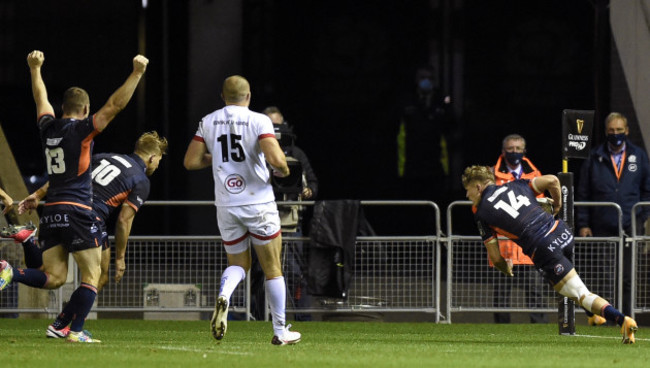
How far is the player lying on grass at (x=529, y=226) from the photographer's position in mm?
12656

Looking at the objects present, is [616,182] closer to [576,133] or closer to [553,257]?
[576,133]

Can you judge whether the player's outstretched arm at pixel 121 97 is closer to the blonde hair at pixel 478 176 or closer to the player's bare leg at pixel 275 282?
the player's bare leg at pixel 275 282

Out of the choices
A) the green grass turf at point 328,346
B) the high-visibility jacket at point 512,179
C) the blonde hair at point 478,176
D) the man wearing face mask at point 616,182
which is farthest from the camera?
the man wearing face mask at point 616,182

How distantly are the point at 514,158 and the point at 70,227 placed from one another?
5.90 metres

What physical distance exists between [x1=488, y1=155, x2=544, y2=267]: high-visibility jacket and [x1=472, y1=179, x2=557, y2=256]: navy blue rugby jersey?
251cm

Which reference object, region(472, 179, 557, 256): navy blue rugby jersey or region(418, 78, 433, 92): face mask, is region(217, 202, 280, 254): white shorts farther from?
region(418, 78, 433, 92): face mask

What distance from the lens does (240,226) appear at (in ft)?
37.2

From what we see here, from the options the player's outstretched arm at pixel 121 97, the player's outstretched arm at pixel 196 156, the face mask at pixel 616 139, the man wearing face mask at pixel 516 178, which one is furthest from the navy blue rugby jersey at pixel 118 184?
the face mask at pixel 616 139

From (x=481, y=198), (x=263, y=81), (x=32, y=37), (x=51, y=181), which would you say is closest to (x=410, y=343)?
(x=481, y=198)

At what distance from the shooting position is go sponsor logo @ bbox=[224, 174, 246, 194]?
36.9 ft

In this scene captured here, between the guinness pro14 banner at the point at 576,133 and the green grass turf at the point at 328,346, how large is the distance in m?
1.74

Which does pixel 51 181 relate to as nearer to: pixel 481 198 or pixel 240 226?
pixel 240 226

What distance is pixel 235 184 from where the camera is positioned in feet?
36.9

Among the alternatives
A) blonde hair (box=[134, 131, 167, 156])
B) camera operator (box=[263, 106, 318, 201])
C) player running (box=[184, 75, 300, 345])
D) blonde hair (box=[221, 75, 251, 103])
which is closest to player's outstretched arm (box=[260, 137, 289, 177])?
player running (box=[184, 75, 300, 345])
